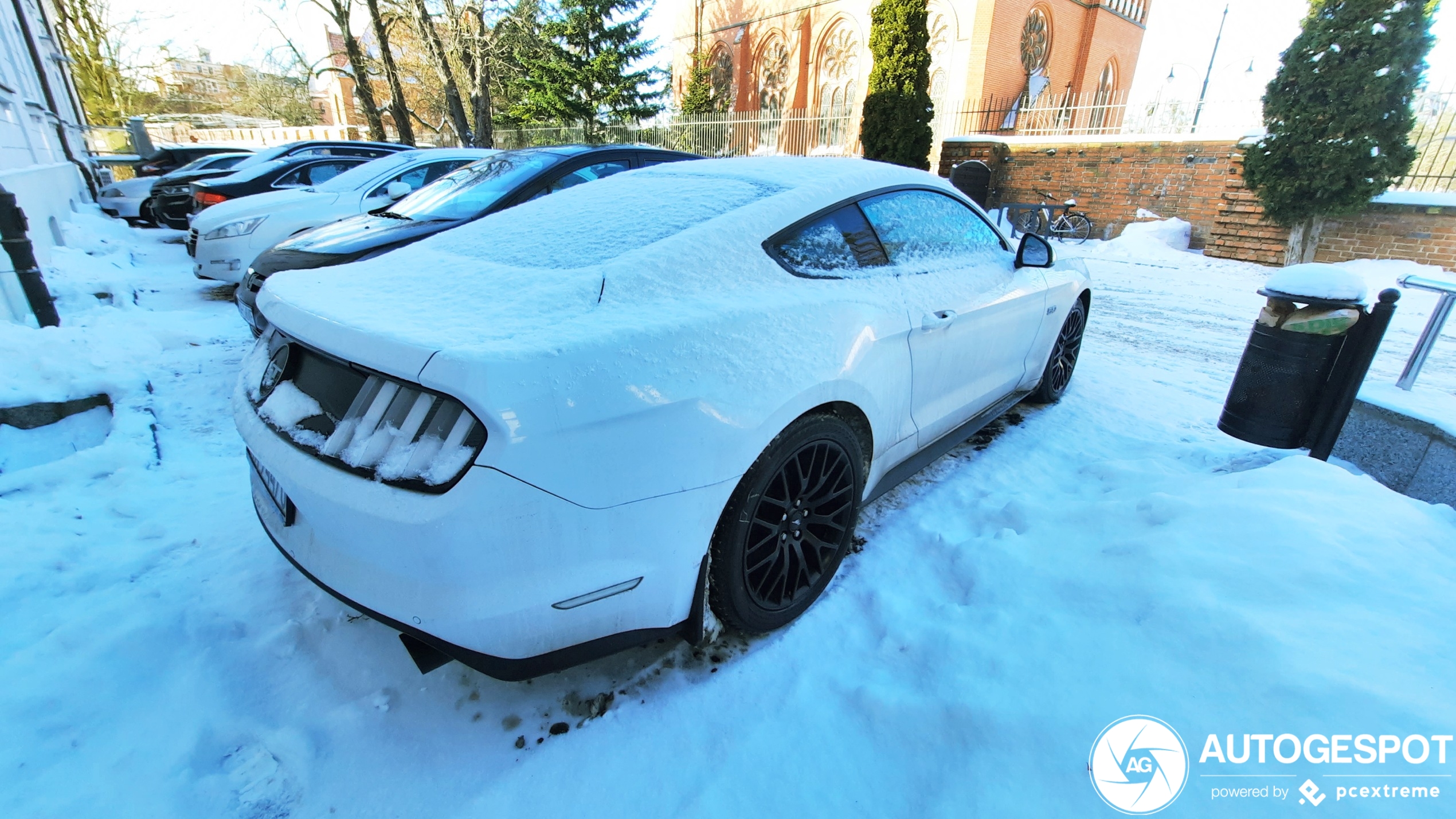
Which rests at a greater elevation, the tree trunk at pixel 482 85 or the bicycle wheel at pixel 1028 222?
the tree trunk at pixel 482 85

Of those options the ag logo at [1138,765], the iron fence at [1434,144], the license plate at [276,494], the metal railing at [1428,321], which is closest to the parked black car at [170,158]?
the license plate at [276,494]

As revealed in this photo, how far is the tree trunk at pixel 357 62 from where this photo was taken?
1864cm

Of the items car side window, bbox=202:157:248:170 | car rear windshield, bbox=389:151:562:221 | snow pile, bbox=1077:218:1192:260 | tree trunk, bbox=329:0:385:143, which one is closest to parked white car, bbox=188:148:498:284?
car rear windshield, bbox=389:151:562:221

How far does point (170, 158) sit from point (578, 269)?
18.9 metres

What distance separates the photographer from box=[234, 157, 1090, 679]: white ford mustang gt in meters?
1.44

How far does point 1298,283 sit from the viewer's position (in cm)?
300

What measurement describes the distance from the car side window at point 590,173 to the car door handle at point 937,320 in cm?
312

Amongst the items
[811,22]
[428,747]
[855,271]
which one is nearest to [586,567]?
[428,747]

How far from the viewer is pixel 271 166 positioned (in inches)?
325

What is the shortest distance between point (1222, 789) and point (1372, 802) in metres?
0.25

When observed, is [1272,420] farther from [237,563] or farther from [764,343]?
[237,563]

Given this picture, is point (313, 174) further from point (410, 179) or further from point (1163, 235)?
point (1163, 235)

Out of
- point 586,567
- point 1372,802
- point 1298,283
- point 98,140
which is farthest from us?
point 98,140

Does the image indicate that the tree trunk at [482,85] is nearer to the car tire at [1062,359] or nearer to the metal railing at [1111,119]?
the metal railing at [1111,119]
